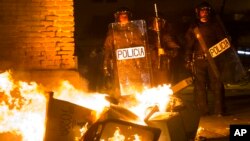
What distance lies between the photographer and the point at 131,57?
10.7m

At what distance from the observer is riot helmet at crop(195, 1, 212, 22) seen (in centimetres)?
1043

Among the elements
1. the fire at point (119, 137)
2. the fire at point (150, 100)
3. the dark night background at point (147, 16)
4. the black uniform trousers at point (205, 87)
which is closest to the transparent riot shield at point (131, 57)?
Answer: the fire at point (150, 100)

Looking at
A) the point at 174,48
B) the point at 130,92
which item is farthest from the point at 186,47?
the point at 130,92

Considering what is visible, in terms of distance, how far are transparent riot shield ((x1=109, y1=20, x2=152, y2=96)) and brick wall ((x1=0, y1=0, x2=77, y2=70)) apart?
1396 millimetres

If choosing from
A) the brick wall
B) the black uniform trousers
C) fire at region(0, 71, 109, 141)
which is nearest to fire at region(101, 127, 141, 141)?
fire at region(0, 71, 109, 141)

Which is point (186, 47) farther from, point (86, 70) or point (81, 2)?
point (81, 2)

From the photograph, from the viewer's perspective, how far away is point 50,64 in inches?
376

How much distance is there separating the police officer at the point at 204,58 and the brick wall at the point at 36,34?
9.15 ft

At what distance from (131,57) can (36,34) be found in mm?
2296

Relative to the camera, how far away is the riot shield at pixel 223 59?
10562mm

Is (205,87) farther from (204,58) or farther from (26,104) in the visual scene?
(26,104)

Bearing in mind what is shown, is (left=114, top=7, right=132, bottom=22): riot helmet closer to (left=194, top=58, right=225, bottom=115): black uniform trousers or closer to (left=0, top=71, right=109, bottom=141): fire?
(left=194, top=58, right=225, bottom=115): black uniform trousers

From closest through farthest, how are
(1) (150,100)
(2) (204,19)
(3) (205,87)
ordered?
(1) (150,100) → (2) (204,19) → (3) (205,87)

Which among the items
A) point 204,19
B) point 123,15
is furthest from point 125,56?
point 204,19
